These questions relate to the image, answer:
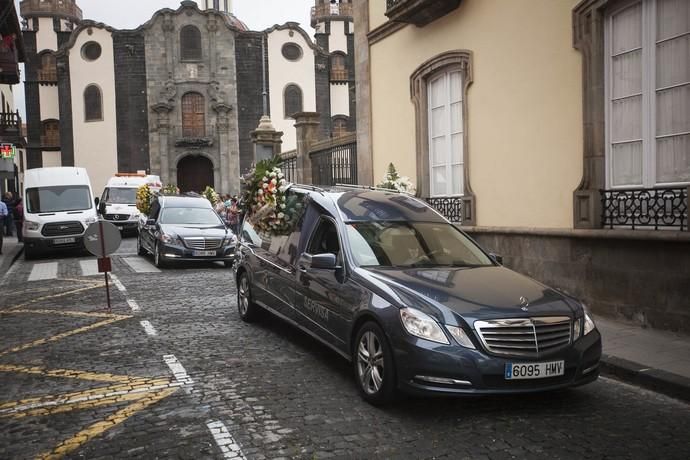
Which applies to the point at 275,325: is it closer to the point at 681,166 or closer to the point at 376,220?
the point at 376,220

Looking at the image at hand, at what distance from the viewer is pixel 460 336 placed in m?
4.78

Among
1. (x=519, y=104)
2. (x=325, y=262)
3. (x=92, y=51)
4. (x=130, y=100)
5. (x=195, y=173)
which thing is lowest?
(x=325, y=262)

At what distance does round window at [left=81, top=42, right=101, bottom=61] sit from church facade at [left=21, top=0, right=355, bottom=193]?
6 cm

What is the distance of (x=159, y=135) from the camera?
4138 cm

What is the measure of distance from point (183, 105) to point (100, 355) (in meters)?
37.1

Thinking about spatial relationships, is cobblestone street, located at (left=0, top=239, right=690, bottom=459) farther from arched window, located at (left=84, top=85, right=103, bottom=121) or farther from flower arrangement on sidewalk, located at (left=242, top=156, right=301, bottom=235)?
arched window, located at (left=84, top=85, right=103, bottom=121)

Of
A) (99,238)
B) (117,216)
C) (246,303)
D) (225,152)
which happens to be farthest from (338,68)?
(246,303)

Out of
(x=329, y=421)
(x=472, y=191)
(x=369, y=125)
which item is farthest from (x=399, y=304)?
(x=369, y=125)

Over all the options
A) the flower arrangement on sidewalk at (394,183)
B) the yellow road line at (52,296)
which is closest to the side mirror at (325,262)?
the flower arrangement on sidewalk at (394,183)

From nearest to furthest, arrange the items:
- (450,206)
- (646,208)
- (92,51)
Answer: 1. (646,208)
2. (450,206)
3. (92,51)

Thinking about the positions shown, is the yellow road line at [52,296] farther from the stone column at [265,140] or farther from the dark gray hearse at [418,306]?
the stone column at [265,140]

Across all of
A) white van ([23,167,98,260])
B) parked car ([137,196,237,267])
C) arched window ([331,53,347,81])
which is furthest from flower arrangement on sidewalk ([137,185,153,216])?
arched window ([331,53,347,81])

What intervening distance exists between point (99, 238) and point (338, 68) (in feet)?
122

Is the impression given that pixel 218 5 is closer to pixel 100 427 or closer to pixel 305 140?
pixel 305 140
